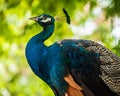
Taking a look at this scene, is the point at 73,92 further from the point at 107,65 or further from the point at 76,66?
the point at 107,65

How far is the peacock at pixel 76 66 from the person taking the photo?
379 centimetres

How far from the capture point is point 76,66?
3.85m

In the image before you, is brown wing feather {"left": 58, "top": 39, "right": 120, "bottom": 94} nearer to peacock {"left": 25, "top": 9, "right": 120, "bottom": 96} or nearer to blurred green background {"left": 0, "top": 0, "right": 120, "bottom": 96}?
peacock {"left": 25, "top": 9, "right": 120, "bottom": 96}

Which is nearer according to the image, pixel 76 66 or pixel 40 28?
pixel 76 66

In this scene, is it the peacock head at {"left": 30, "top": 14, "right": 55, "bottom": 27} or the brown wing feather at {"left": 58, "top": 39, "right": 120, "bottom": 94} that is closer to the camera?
the brown wing feather at {"left": 58, "top": 39, "right": 120, "bottom": 94}

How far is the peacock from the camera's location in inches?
149

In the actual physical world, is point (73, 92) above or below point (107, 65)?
below

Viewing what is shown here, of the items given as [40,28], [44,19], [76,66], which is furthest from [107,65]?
[40,28]

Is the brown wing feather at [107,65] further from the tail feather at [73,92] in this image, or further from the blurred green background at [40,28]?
the blurred green background at [40,28]

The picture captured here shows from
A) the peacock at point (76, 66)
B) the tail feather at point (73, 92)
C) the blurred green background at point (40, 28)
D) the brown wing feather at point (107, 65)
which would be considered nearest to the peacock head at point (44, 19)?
the peacock at point (76, 66)

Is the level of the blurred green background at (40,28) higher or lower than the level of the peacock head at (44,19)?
lower

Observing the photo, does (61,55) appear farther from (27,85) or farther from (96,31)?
(27,85)

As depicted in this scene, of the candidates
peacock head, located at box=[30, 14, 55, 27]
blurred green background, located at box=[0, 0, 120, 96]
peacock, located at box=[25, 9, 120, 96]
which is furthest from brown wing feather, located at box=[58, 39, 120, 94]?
blurred green background, located at box=[0, 0, 120, 96]

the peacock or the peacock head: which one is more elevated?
the peacock head
